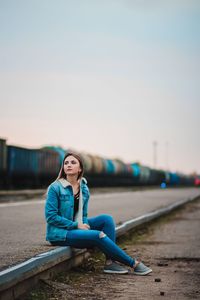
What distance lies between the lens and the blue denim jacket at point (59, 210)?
5.84 metres

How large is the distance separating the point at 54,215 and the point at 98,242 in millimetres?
538

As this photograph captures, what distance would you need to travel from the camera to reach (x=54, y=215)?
5.81 metres

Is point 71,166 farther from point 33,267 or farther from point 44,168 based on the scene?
point 44,168

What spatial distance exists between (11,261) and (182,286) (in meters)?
1.65

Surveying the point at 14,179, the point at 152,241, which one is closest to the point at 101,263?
the point at 152,241

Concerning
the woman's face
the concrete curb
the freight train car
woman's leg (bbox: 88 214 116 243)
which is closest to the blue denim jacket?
the woman's face

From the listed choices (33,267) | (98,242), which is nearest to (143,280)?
(98,242)

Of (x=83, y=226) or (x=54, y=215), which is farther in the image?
(x=83, y=226)

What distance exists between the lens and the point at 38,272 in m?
4.87

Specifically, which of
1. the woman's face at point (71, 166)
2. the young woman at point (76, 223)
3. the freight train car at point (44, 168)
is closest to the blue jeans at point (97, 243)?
the young woman at point (76, 223)

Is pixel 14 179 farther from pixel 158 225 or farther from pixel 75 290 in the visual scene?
pixel 75 290

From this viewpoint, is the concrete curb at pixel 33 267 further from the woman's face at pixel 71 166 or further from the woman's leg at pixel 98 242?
the woman's face at pixel 71 166

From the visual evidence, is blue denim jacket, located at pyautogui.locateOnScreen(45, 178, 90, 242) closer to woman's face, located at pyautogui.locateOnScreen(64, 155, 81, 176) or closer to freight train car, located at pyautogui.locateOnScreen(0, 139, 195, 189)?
woman's face, located at pyautogui.locateOnScreen(64, 155, 81, 176)

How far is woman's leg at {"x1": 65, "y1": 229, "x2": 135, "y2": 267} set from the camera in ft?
18.8
